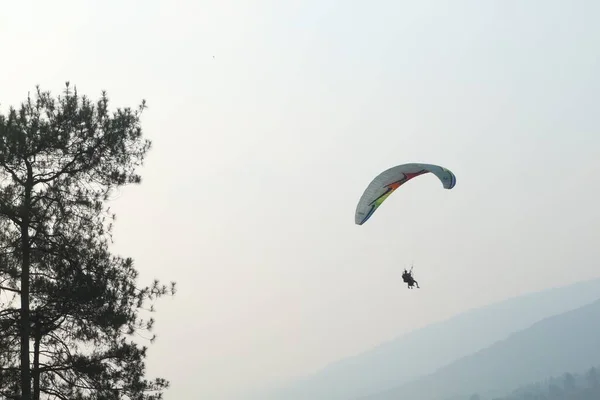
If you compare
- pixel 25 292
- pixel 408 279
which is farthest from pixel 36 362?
pixel 408 279

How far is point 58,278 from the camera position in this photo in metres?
14.7

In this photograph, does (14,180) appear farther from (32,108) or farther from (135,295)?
(135,295)

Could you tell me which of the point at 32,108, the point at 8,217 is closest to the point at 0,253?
the point at 8,217

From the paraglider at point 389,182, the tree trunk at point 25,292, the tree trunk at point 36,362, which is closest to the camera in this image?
the tree trunk at point 25,292

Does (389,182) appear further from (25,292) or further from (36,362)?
(36,362)

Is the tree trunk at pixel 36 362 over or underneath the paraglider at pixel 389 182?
underneath

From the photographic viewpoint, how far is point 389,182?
23000 mm

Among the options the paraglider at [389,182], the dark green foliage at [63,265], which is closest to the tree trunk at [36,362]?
the dark green foliage at [63,265]

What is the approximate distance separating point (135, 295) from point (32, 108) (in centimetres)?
512

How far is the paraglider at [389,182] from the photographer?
72.0ft

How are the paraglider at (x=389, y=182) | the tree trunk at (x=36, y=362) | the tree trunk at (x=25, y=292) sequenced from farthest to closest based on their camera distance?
the paraglider at (x=389, y=182), the tree trunk at (x=36, y=362), the tree trunk at (x=25, y=292)

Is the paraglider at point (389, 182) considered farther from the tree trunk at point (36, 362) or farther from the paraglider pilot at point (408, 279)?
the tree trunk at point (36, 362)

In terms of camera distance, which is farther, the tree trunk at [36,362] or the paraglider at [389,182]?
the paraglider at [389,182]

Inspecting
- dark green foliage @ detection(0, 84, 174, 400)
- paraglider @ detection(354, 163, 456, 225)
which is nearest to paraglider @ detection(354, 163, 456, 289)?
paraglider @ detection(354, 163, 456, 225)
